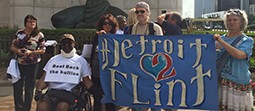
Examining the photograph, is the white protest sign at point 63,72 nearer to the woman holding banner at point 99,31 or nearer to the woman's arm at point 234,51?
the woman holding banner at point 99,31

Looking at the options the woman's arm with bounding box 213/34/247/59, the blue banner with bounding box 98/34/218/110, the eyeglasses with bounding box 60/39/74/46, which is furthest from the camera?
the eyeglasses with bounding box 60/39/74/46

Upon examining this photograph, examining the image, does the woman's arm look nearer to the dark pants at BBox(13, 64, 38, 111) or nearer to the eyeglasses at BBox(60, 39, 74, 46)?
the eyeglasses at BBox(60, 39, 74, 46)

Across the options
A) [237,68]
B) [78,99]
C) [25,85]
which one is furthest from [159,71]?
[25,85]

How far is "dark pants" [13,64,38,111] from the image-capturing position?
5.26 meters

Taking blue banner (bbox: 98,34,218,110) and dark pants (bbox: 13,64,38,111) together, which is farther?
dark pants (bbox: 13,64,38,111)

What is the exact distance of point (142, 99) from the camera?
436cm

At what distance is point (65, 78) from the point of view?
14.4ft

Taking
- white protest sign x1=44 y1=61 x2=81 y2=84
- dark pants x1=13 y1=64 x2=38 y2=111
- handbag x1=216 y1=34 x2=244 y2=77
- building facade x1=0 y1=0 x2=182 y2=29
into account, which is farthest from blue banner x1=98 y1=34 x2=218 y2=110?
building facade x1=0 y1=0 x2=182 y2=29

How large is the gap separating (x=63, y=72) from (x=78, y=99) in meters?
0.37

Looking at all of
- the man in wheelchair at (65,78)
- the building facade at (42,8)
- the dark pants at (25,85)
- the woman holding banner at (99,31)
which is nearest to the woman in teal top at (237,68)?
the woman holding banner at (99,31)

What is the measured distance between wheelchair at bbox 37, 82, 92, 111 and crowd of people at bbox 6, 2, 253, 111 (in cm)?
2

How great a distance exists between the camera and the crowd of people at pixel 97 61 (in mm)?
3707

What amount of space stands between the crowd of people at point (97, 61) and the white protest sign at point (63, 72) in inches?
0.5

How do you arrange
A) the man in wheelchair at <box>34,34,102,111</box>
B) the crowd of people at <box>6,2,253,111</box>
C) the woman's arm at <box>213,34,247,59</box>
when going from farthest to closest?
the man in wheelchair at <box>34,34,102,111</box>
the crowd of people at <box>6,2,253,111</box>
the woman's arm at <box>213,34,247,59</box>
